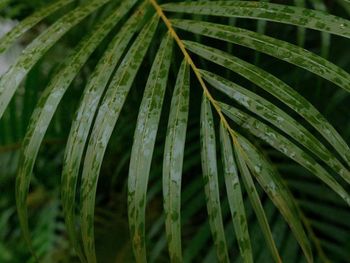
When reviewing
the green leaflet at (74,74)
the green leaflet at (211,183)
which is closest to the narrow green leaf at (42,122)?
the green leaflet at (74,74)

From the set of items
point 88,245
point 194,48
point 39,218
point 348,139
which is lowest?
point 39,218

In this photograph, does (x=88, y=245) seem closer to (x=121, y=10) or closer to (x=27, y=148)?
(x=27, y=148)

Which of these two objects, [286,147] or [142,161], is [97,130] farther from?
[286,147]

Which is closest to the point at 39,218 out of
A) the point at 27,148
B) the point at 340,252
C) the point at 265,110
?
the point at 340,252

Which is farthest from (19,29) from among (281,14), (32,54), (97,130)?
(281,14)

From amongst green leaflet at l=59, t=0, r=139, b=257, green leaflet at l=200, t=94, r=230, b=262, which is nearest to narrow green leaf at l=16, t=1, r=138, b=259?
green leaflet at l=59, t=0, r=139, b=257

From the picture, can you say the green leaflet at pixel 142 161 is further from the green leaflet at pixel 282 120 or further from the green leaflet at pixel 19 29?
the green leaflet at pixel 19 29

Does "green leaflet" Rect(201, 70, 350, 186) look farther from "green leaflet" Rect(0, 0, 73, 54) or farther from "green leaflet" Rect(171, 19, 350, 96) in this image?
"green leaflet" Rect(0, 0, 73, 54)
